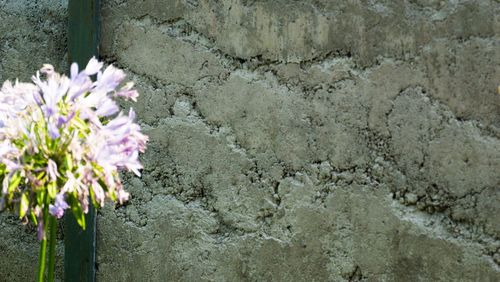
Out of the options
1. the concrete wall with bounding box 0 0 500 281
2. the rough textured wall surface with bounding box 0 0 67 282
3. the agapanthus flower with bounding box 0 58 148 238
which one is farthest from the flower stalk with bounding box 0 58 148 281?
the rough textured wall surface with bounding box 0 0 67 282

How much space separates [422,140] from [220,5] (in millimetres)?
714

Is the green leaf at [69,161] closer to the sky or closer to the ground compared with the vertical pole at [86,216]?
closer to the sky

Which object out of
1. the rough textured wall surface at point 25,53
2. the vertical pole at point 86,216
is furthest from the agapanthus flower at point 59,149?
the rough textured wall surface at point 25,53

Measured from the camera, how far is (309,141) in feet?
6.45

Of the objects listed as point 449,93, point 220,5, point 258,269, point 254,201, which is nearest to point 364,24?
point 449,93

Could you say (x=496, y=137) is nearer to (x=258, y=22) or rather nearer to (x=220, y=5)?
(x=258, y=22)

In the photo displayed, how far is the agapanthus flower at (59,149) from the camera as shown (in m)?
1.21

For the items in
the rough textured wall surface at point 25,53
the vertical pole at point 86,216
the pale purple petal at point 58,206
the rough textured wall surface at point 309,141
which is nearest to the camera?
the pale purple petal at point 58,206

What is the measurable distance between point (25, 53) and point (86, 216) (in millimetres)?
622

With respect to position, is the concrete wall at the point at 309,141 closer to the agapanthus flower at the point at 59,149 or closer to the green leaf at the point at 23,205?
the agapanthus flower at the point at 59,149

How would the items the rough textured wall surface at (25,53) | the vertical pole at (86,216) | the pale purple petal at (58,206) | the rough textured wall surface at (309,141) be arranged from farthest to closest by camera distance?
1. the rough textured wall surface at (25,53)
2. the vertical pole at (86,216)
3. the rough textured wall surface at (309,141)
4. the pale purple petal at (58,206)

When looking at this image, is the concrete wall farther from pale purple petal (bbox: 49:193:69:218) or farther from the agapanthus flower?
pale purple petal (bbox: 49:193:69:218)

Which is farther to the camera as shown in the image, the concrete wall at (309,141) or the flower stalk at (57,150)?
the concrete wall at (309,141)

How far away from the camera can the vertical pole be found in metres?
2.18
